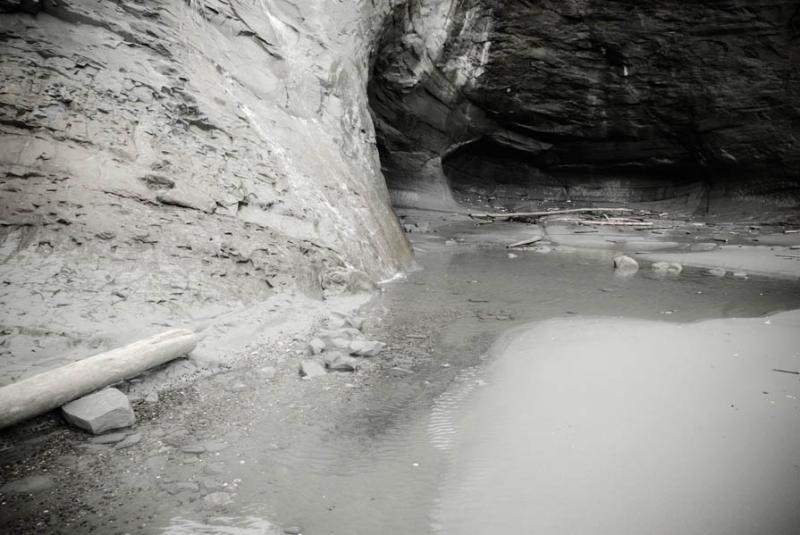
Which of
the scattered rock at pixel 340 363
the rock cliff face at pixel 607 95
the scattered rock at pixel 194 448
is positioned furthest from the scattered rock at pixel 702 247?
the scattered rock at pixel 194 448

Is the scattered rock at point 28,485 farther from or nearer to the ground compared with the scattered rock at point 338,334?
nearer to the ground

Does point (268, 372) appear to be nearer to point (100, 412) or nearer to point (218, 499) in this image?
point (100, 412)

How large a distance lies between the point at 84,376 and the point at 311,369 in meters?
1.45

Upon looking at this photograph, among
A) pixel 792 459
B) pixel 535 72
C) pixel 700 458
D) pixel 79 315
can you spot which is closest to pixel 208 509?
pixel 79 315

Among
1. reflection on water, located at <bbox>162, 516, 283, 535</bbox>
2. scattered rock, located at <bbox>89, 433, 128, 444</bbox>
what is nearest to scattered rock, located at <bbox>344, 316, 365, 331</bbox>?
scattered rock, located at <bbox>89, 433, 128, 444</bbox>

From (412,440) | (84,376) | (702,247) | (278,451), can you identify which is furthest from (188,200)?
(702,247)

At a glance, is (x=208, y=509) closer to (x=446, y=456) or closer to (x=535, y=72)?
(x=446, y=456)

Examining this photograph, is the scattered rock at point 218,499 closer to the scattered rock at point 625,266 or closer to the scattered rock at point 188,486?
the scattered rock at point 188,486

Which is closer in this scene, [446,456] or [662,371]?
[446,456]

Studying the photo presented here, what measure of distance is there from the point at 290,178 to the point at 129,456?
3953mm

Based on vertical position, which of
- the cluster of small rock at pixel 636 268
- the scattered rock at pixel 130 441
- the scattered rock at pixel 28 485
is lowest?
the scattered rock at pixel 28 485

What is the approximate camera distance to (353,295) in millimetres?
5738

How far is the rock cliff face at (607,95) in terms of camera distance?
13.2 metres

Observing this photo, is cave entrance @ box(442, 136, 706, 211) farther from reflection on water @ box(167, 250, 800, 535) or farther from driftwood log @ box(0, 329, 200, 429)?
driftwood log @ box(0, 329, 200, 429)
